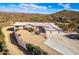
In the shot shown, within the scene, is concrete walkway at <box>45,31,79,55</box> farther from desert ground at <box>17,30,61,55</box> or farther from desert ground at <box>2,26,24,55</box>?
desert ground at <box>2,26,24,55</box>

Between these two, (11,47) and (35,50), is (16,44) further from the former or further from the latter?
(35,50)

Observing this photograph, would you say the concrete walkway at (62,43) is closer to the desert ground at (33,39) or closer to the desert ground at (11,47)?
the desert ground at (33,39)

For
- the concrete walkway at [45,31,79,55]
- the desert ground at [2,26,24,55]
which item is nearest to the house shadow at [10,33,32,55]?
the desert ground at [2,26,24,55]

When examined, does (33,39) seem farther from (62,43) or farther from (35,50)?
(62,43)

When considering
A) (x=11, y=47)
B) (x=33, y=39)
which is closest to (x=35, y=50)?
(x=33, y=39)

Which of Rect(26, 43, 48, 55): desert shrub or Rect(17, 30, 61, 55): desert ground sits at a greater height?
Rect(17, 30, 61, 55): desert ground

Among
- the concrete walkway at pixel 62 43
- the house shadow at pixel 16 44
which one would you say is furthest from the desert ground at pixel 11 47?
the concrete walkway at pixel 62 43

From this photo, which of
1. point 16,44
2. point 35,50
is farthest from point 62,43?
point 16,44

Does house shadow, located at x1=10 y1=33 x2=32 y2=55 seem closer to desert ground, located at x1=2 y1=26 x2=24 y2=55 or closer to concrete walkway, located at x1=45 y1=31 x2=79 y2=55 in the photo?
desert ground, located at x1=2 y1=26 x2=24 y2=55

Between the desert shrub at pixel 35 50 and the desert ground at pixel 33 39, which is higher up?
the desert ground at pixel 33 39

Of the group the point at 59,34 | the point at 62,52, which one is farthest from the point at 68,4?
the point at 62,52

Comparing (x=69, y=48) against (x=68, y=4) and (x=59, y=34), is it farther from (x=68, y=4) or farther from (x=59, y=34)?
(x=68, y=4)
